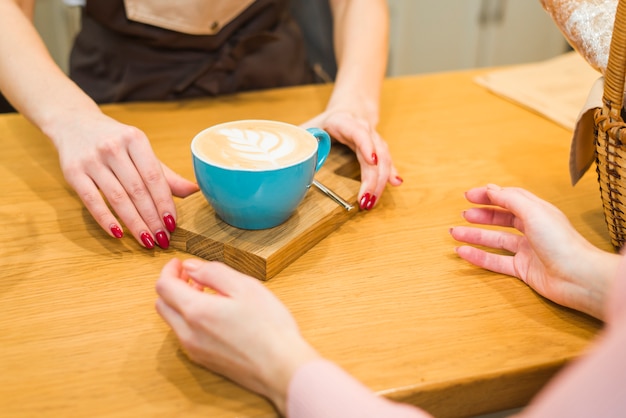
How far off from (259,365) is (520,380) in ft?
0.86

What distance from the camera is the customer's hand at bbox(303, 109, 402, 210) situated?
89 centimetres

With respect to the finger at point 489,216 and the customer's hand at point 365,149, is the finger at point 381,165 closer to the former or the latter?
the customer's hand at point 365,149

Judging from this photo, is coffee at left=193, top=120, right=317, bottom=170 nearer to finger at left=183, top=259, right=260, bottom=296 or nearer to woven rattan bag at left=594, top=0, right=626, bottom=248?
finger at left=183, top=259, right=260, bottom=296

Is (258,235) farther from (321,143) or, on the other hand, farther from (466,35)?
(466,35)

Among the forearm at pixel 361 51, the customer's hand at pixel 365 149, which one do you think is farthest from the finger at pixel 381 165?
the forearm at pixel 361 51

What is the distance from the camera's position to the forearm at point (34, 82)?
88 centimetres

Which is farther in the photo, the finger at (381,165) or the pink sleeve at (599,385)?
the finger at (381,165)

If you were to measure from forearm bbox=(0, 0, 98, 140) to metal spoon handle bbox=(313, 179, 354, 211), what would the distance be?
333 mm

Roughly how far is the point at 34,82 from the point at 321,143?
43 cm

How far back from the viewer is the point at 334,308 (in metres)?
0.69

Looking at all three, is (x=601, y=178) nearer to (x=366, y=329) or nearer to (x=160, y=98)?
(x=366, y=329)

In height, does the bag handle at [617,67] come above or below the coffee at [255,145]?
above

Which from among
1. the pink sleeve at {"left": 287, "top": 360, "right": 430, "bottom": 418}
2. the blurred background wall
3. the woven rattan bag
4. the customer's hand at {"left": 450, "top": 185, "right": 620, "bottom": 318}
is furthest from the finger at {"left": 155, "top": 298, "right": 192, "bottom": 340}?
the blurred background wall

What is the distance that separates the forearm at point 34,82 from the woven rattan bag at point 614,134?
665 millimetres
